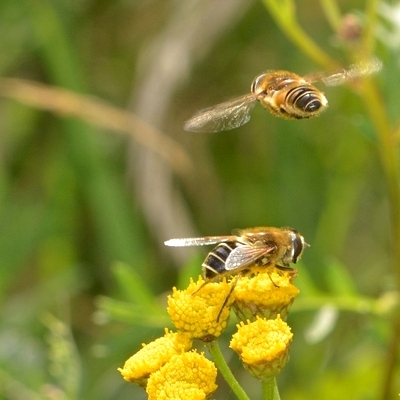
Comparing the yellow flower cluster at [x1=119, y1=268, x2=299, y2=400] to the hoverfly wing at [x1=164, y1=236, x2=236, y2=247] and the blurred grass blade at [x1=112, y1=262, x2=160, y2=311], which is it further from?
the blurred grass blade at [x1=112, y1=262, x2=160, y2=311]

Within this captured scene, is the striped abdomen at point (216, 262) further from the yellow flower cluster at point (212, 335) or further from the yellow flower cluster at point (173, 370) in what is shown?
the yellow flower cluster at point (173, 370)

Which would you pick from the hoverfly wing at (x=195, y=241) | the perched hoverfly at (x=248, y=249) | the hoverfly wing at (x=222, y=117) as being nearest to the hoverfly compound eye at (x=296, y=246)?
the perched hoverfly at (x=248, y=249)

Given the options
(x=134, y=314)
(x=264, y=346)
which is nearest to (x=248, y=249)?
(x=264, y=346)

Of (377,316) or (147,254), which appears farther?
(147,254)

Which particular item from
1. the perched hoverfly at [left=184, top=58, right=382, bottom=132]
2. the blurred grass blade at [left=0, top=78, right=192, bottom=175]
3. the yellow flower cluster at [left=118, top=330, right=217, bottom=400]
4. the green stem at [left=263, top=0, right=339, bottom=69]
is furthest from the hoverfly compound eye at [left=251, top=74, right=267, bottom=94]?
the blurred grass blade at [left=0, top=78, right=192, bottom=175]

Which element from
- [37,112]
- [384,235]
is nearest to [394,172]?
[384,235]

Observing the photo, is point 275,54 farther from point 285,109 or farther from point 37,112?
point 285,109
